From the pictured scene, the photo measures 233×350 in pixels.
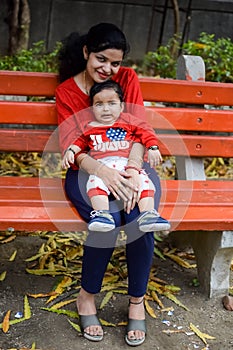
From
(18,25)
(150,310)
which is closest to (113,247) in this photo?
(150,310)

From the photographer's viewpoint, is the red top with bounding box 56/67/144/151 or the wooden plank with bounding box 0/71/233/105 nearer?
the red top with bounding box 56/67/144/151

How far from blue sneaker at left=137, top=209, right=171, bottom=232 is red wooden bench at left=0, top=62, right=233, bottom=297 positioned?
24cm

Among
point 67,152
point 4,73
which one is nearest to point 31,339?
point 67,152

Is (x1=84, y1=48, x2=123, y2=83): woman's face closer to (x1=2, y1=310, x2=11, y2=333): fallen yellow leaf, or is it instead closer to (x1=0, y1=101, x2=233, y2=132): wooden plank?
(x1=0, y1=101, x2=233, y2=132): wooden plank

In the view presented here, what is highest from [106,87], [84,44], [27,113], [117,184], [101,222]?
[84,44]

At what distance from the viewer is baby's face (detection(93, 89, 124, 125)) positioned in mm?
3342

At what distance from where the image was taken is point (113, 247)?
125 inches

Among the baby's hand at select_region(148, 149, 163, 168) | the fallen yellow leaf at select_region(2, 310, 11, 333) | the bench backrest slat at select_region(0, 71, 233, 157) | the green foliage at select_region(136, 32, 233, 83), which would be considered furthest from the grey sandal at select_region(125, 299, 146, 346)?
the green foliage at select_region(136, 32, 233, 83)

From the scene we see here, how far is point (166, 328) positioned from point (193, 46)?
3.67m

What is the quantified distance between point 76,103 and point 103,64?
25 centimetres

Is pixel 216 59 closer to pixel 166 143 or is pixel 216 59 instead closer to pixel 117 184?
pixel 166 143

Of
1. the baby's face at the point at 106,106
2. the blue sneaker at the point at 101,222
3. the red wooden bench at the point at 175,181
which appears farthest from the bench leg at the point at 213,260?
the baby's face at the point at 106,106

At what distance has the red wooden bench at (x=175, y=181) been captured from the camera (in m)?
3.31

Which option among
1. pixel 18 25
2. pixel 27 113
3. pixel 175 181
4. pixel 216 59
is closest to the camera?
pixel 27 113
